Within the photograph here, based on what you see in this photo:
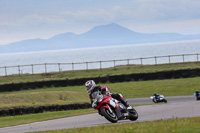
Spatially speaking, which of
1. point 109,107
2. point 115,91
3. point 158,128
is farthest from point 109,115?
point 115,91

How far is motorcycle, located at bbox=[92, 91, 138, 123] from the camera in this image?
40.6 feet

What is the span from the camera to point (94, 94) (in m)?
12.6

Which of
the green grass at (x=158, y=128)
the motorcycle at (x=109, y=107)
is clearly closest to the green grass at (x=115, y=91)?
the motorcycle at (x=109, y=107)

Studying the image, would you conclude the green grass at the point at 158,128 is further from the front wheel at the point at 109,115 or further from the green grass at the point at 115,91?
the green grass at the point at 115,91

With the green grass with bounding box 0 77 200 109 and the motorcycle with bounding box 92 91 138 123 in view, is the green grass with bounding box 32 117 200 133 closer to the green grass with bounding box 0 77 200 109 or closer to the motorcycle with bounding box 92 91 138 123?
the motorcycle with bounding box 92 91 138 123

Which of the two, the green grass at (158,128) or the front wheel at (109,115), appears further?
the front wheel at (109,115)

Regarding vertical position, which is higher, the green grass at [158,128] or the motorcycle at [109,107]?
the motorcycle at [109,107]

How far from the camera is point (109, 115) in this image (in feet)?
41.0

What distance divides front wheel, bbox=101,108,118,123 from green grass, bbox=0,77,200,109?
10771mm

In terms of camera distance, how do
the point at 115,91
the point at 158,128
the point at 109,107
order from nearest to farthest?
1. the point at 158,128
2. the point at 109,107
3. the point at 115,91

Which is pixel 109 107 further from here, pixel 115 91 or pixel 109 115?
pixel 115 91

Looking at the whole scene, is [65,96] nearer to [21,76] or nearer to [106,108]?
[106,108]

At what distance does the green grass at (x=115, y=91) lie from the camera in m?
24.6

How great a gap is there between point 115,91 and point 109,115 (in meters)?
21.3
